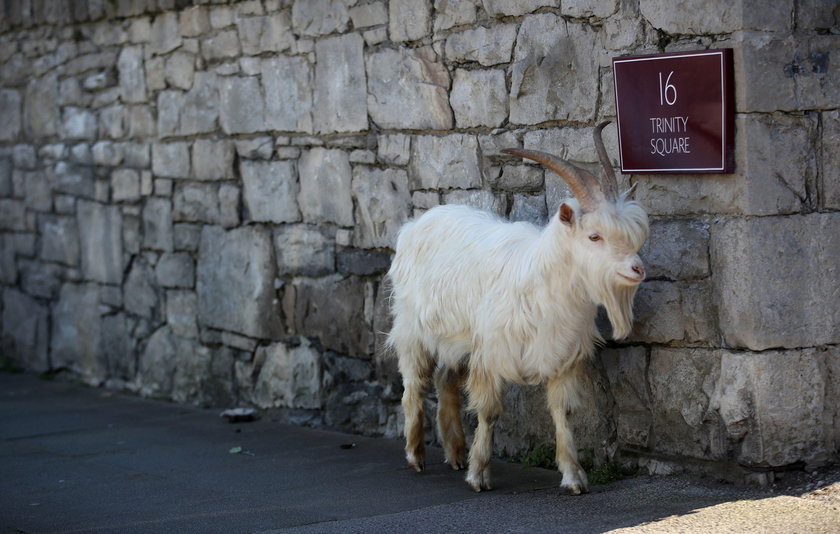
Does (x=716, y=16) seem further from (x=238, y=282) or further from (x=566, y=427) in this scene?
(x=238, y=282)

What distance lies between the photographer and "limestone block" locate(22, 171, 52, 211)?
10352 millimetres

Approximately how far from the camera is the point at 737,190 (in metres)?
5.29

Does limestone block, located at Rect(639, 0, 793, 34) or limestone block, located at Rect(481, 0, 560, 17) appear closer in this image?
limestone block, located at Rect(639, 0, 793, 34)

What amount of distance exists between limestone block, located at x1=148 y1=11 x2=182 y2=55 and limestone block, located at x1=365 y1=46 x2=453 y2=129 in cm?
218

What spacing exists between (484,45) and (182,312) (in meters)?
3.69

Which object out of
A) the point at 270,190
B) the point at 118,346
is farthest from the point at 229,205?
the point at 118,346

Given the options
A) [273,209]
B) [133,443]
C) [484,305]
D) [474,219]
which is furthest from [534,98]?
[133,443]

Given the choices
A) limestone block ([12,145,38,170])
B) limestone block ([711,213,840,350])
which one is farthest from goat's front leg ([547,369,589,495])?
limestone block ([12,145,38,170])

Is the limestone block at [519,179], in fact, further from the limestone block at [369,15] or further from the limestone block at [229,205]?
the limestone block at [229,205]

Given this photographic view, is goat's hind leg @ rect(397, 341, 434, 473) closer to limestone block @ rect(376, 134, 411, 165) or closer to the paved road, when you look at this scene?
the paved road

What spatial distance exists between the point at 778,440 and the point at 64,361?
6.88 m

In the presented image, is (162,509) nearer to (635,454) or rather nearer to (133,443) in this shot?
(133,443)

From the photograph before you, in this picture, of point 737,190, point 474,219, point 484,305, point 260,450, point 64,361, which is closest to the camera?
point 737,190

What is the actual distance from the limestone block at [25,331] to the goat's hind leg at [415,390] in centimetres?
524
